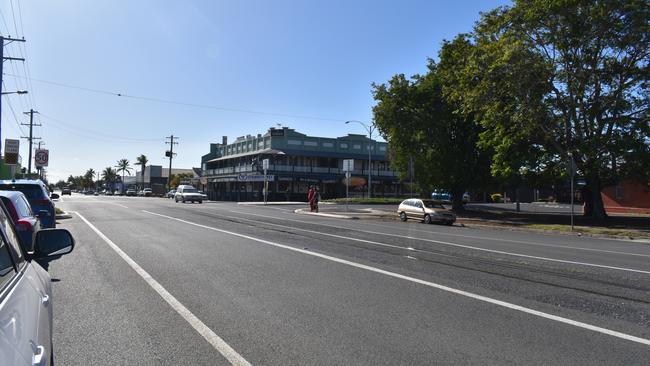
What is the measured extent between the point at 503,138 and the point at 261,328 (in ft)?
84.1

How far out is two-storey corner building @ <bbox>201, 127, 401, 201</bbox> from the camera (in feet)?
216

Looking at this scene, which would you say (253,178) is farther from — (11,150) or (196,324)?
(196,324)

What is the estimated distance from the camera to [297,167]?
220 ft

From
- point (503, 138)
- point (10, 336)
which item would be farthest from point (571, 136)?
point (10, 336)

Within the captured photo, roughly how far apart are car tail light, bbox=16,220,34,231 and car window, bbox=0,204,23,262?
4061 mm

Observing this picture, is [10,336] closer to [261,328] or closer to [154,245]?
[261,328]

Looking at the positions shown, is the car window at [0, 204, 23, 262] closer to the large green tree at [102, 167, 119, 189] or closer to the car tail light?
the car tail light

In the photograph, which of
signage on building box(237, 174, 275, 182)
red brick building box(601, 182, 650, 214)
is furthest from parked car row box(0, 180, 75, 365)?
signage on building box(237, 174, 275, 182)

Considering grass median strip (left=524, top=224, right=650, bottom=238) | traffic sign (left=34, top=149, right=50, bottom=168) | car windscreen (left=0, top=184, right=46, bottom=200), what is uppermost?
traffic sign (left=34, top=149, right=50, bottom=168)

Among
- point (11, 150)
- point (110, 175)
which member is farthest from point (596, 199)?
point (110, 175)

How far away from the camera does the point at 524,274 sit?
31.6 feet

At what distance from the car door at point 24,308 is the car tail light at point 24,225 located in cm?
387

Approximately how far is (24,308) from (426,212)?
26.5 meters

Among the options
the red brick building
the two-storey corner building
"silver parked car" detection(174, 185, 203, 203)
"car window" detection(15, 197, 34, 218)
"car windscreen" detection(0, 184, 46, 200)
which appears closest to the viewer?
"car window" detection(15, 197, 34, 218)
